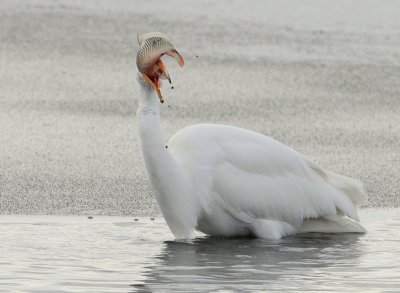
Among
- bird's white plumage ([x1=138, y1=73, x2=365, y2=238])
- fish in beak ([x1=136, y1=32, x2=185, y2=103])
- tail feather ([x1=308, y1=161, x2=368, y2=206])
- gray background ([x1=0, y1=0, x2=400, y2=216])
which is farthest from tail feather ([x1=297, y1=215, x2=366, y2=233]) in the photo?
fish in beak ([x1=136, y1=32, x2=185, y2=103])

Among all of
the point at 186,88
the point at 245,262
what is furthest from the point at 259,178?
the point at 186,88

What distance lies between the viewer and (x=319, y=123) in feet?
42.3

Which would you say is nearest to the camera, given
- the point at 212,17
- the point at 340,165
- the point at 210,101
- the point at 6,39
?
the point at 340,165

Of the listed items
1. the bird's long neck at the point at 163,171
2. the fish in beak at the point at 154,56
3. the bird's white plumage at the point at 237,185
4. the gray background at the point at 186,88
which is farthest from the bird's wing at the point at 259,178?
the gray background at the point at 186,88

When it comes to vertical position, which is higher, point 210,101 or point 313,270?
point 210,101

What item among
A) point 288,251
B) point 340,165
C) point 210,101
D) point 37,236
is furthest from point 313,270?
point 210,101

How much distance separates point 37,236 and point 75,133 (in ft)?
12.9

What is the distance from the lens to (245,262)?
25.2 ft

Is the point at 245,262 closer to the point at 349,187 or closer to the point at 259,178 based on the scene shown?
the point at 259,178

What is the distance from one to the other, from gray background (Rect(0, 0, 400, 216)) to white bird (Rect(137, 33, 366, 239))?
0.95 metres

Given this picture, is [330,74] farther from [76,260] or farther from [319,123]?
[76,260]

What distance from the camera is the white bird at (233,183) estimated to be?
8195mm

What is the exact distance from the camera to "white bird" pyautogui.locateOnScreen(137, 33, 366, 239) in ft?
26.9

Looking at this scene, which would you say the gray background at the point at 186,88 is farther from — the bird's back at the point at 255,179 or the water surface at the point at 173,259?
the bird's back at the point at 255,179
